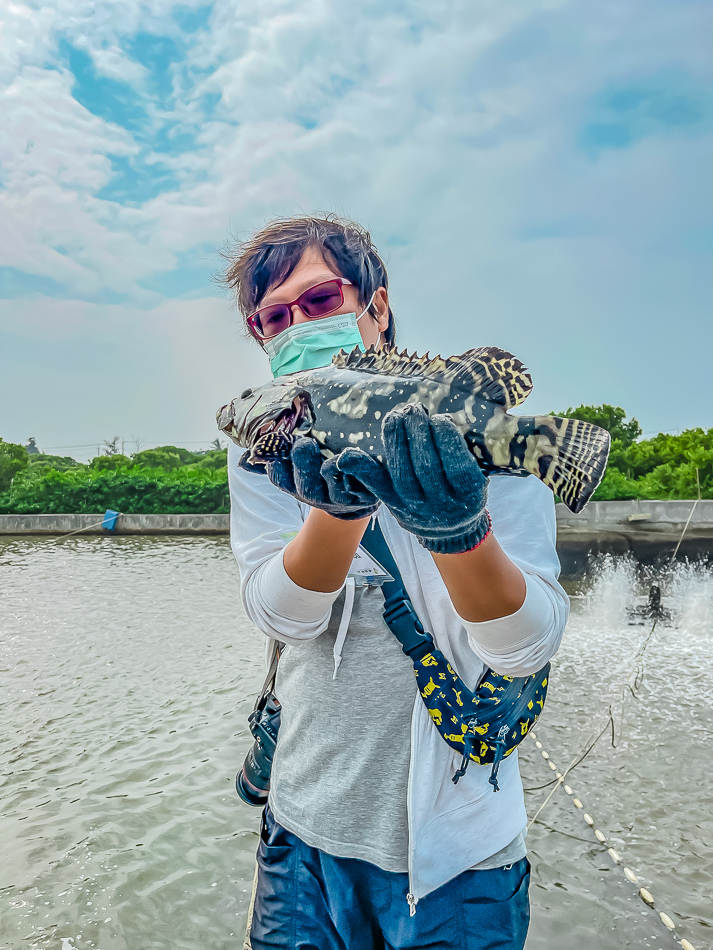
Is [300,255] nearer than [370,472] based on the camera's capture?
No

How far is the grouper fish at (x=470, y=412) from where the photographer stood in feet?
4.48

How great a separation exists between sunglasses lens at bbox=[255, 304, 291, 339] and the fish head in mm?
315

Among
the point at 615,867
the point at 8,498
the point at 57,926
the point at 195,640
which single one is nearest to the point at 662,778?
the point at 615,867

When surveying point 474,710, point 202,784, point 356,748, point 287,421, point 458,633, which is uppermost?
point 287,421

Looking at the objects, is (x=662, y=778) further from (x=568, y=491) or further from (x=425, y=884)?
(x=568, y=491)

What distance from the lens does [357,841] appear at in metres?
1.58

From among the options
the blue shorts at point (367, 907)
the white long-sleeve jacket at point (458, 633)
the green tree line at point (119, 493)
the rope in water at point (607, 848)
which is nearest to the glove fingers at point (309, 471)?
the white long-sleeve jacket at point (458, 633)

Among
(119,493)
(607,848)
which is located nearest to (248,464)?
(607,848)

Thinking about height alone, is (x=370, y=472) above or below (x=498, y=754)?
above

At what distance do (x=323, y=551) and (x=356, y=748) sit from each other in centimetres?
57

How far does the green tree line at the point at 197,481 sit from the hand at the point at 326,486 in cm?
1578

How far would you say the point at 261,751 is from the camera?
2.09 metres

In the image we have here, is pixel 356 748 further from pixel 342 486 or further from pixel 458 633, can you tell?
pixel 342 486

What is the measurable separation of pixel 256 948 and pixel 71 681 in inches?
253
